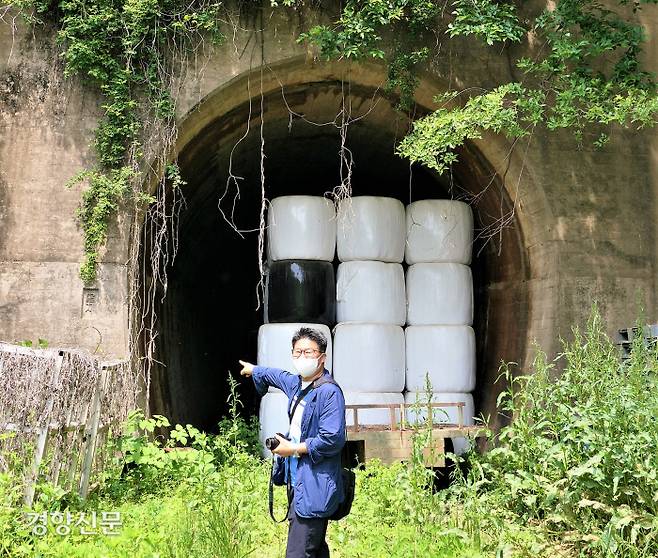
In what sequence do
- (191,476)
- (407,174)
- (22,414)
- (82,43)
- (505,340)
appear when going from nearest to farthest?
(22,414), (191,476), (82,43), (505,340), (407,174)

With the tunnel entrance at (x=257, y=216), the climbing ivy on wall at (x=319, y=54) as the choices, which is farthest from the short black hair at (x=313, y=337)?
the tunnel entrance at (x=257, y=216)

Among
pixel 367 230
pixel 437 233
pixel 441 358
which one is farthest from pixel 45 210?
pixel 441 358

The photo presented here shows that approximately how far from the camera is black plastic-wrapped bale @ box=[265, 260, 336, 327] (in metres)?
7.34

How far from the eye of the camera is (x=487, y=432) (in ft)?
19.2

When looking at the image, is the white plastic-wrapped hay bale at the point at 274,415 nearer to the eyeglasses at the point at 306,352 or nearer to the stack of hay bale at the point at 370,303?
the stack of hay bale at the point at 370,303

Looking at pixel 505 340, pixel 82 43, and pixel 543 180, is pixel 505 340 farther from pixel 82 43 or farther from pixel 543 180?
pixel 82 43

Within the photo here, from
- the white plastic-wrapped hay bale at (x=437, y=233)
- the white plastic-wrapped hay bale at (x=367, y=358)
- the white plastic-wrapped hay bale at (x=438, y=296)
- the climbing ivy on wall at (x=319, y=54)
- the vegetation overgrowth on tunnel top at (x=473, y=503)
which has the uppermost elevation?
the climbing ivy on wall at (x=319, y=54)

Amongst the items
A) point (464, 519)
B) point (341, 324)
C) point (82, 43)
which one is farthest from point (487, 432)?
point (82, 43)

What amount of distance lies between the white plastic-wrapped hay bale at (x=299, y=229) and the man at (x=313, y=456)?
12.6 ft

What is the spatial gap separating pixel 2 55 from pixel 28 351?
3320mm

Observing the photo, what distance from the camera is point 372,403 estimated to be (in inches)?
278

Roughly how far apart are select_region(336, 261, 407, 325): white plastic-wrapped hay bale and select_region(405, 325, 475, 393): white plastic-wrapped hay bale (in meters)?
0.30

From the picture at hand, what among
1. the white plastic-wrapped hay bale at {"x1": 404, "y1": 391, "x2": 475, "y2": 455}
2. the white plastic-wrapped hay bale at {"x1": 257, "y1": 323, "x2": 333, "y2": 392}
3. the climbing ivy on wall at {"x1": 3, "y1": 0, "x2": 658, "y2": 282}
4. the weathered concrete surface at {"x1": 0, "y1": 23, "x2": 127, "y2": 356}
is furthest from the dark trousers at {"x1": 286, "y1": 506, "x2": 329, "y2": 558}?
the white plastic-wrapped hay bale at {"x1": 404, "y1": 391, "x2": 475, "y2": 455}

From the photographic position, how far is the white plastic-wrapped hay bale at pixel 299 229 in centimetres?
740
